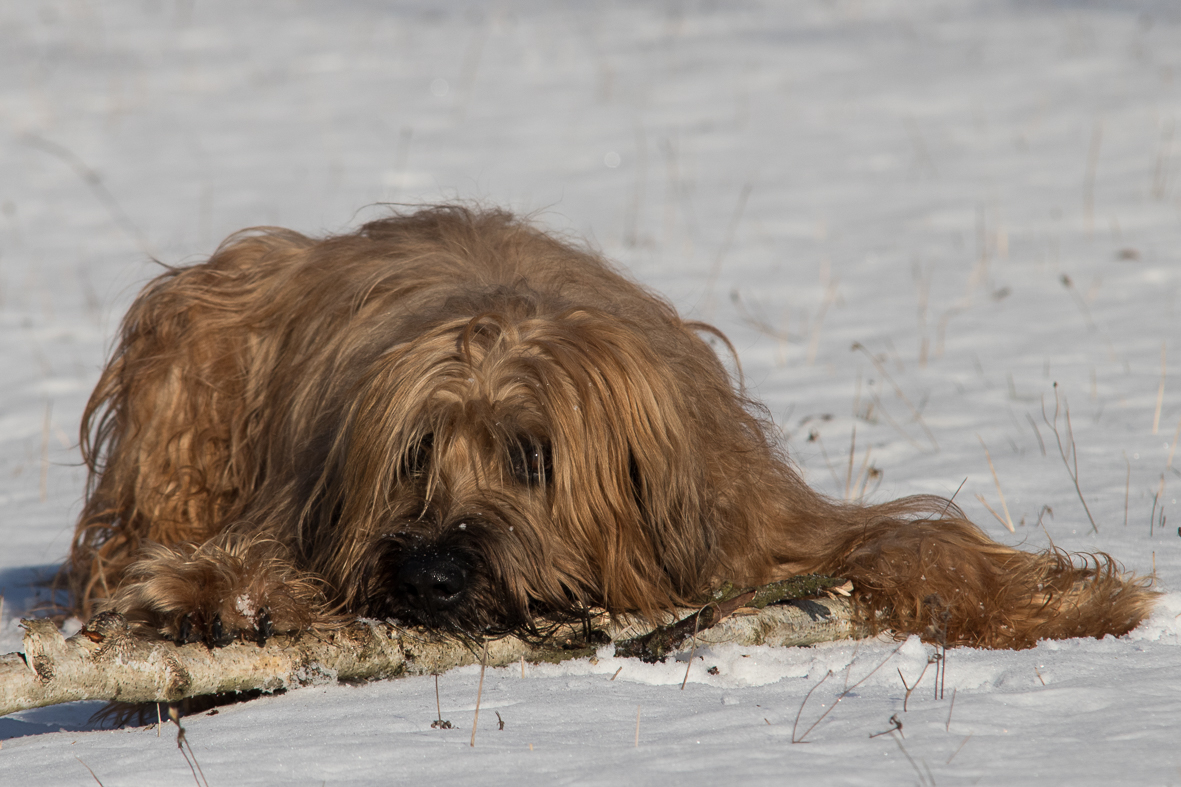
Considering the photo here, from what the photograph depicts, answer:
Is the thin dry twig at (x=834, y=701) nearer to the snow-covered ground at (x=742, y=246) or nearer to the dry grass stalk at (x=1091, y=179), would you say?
the snow-covered ground at (x=742, y=246)

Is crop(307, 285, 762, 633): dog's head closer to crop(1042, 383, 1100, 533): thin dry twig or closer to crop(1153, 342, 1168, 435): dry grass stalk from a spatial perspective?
crop(1042, 383, 1100, 533): thin dry twig

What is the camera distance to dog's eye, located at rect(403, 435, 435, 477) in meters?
3.43

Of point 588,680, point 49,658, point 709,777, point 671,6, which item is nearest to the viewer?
point 709,777

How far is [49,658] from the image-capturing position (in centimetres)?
263

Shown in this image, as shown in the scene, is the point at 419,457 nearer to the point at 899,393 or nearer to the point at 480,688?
the point at 480,688

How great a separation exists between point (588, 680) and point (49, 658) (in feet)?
3.82

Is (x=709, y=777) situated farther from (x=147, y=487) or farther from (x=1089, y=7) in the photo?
(x=1089, y=7)

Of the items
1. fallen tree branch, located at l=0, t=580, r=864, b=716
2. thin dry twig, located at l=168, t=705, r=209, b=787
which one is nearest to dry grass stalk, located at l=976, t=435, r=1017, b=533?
fallen tree branch, located at l=0, t=580, r=864, b=716

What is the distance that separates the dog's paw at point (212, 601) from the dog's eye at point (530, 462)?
2.00ft

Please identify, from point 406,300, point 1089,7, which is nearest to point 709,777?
point 406,300

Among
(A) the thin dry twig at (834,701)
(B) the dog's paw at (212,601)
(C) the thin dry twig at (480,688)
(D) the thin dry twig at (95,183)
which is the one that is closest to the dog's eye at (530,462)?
(C) the thin dry twig at (480,688)

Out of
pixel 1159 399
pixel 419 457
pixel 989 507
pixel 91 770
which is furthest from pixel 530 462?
pixel 1159 399

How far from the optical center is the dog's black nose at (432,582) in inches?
122

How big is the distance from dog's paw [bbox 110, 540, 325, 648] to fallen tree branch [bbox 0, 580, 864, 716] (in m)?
0.07
